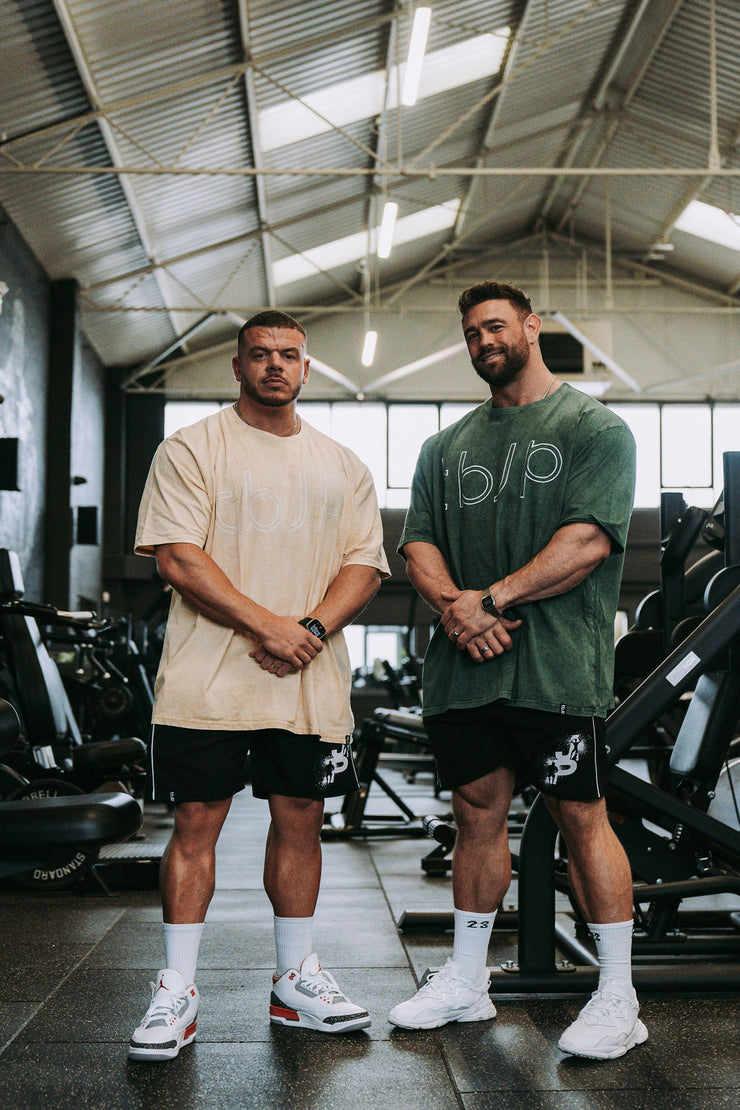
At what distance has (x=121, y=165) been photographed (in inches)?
373

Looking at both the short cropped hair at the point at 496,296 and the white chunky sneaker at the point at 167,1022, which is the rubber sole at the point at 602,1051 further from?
the short cropped hair at the point at 496,296

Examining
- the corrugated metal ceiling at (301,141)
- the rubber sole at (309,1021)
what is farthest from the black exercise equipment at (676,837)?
the corrugated metal ceiling at (301,141)

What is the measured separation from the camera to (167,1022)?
193 centimetres

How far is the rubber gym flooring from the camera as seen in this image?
1.75m

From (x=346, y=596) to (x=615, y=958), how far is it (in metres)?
0.93

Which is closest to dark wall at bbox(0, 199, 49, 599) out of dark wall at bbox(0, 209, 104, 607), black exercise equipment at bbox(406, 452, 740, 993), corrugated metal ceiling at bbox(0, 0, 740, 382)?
dark wall at bbox(0, 209, 104, 607)

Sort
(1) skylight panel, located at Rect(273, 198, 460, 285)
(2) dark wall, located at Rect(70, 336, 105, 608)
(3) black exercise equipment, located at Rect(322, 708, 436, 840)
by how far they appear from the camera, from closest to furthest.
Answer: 1. (3) black exercise equipment, located at Rect(322, 708, 436, 840)
2. (2) dark wall, located at Rect(70, 336, 105, 608)
3. (1) skylight panel, located at Rect(273, 198, 460, 285)

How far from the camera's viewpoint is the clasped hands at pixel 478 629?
210 centimetres

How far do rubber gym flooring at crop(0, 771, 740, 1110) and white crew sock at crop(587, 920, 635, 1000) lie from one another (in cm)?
12

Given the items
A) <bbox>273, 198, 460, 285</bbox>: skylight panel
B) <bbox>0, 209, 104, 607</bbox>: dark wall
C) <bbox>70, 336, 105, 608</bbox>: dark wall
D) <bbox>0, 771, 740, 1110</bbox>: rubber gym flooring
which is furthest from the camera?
<bbox>273, 198, 460, 285</bbox>: skylight panel

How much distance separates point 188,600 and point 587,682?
855 mm

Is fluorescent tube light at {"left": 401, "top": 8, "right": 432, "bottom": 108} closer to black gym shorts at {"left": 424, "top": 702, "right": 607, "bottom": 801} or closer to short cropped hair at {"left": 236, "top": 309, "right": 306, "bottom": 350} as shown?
short cropped hair at {"left": 236, "top": 309, "right": 306, "bottom": 350}

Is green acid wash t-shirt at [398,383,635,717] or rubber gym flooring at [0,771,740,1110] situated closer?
rubber gym flooring at [0,771,740,1110]

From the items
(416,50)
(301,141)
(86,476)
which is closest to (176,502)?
(416,50)
